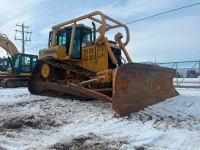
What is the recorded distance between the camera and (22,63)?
13.9 metres

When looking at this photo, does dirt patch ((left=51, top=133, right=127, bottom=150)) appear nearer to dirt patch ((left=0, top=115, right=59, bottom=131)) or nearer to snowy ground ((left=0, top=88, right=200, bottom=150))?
snowy ground ((left=0, top=88, right=200, bottom=150))

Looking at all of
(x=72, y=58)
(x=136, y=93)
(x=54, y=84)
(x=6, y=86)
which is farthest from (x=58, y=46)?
(x=6, y=86)

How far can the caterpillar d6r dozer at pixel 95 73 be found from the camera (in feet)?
14.2

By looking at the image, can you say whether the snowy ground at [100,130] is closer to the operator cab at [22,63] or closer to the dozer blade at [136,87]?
the dozer blade at [136,87]

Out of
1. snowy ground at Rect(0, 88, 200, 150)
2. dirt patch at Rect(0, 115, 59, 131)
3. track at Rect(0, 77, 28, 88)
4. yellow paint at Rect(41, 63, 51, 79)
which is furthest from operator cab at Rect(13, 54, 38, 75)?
dirt patch at Rect(0, 115, 59, 131)

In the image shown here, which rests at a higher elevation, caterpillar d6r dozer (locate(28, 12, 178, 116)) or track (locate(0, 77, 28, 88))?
caterpillar d6r dozer (locate(28, 12, 178, 116))

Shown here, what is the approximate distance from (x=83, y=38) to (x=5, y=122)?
466cm

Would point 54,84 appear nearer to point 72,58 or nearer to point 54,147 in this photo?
point 72,58

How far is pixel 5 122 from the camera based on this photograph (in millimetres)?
3664

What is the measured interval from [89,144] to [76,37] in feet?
17.5

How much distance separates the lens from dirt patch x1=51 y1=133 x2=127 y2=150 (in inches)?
97.6

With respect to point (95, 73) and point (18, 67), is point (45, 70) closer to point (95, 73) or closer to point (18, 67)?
point (95, 73)

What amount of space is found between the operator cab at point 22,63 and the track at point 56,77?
6841 mm

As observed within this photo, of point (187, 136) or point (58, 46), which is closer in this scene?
point (187, 136)
